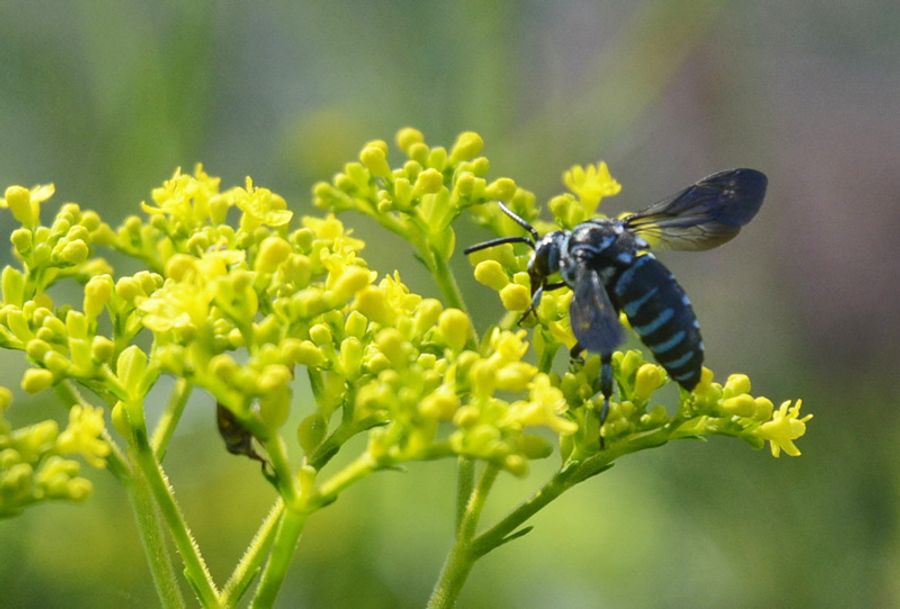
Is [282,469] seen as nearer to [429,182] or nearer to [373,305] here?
[373,305]

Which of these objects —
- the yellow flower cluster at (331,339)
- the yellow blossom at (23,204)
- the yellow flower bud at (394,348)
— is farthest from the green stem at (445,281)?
the yellow blossom at (23,204)

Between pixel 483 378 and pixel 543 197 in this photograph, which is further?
pixel 543 197

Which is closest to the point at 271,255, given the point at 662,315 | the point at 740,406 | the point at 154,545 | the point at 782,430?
the point at 154,545

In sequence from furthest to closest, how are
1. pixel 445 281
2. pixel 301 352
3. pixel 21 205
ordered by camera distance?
pixel 445 281 → pixel 21 205 → pixel 301 352

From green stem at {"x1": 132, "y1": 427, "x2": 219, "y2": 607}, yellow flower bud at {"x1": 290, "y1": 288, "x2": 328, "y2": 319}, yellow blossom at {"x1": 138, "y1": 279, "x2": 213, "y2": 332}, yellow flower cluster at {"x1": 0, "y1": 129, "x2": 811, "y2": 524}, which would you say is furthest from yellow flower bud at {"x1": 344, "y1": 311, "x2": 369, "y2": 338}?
green stem at {"x1": 132, "y1": 427, "x2": 219, "y2": 607}

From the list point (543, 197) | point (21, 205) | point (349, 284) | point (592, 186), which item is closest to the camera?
point (349, 284)

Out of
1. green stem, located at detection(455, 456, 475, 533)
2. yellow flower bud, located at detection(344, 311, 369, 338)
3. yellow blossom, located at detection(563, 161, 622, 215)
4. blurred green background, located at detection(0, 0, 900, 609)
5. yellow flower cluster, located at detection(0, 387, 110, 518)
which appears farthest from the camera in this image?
blurred green background, located at detection(0, 0, 900, 609)

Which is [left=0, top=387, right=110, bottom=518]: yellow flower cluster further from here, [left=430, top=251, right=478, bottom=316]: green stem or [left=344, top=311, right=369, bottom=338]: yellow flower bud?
[left=430, top=251, right=478, bottom=316]: green stem
